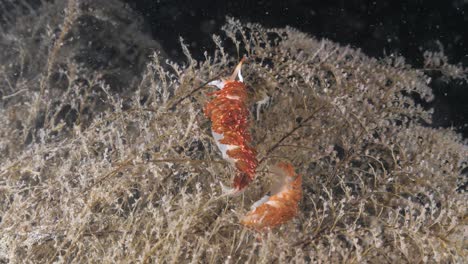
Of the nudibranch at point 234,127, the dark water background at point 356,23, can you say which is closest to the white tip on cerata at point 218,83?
the nudibranch at point 234,127

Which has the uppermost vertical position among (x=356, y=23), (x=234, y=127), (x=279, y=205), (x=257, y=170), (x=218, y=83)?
(x=356, y=23)

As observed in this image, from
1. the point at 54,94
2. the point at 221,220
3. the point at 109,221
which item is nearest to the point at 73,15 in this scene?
the point at 54,94

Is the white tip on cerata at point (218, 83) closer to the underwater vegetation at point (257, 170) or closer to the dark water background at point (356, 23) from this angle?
the underwater vegetation at point (257, 170)

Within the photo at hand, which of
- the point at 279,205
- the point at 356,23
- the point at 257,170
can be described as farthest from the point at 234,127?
the point at 356,23

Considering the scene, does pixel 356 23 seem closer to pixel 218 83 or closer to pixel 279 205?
pixel 218 83

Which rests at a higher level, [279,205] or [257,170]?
[257,170]

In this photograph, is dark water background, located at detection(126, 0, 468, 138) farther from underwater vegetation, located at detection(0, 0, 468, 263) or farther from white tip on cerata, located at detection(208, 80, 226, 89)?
white tip on cerata, located at detection(208, 80, 226, 89)
